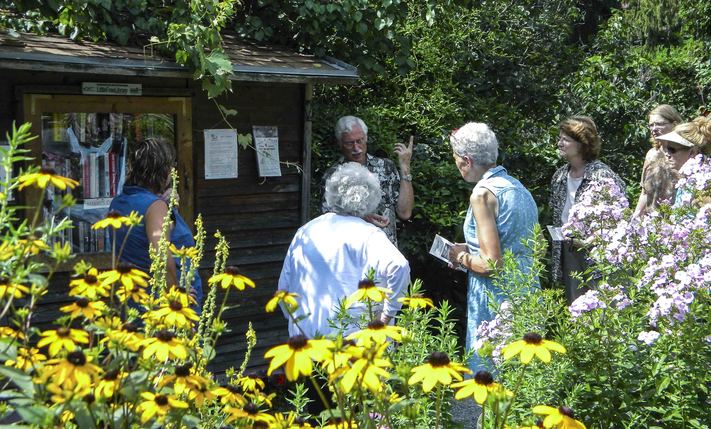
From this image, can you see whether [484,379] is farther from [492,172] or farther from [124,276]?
[492,172]

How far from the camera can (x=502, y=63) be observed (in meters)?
8.98

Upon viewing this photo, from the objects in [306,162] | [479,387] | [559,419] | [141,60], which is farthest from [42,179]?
[306,162]

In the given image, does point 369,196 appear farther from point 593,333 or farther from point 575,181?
point 575,181

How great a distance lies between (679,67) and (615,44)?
165 cm

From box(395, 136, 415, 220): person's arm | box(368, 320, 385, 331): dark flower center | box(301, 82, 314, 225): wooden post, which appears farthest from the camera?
box(301, 82, 314, 225): wooden post

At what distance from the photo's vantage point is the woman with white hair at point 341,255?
4.09m

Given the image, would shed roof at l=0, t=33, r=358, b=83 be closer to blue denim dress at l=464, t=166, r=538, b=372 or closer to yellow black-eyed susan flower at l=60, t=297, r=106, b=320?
blue denim dress at l=464, t=166, r=538, b=372

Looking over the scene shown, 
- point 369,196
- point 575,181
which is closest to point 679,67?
point 575,181

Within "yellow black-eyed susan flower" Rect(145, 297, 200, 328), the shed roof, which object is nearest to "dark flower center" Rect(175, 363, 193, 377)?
"yellow black-eyed susan flower" Rect(145, 297, 200, 328)

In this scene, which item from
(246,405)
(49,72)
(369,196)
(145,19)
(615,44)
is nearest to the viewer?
(246,405)

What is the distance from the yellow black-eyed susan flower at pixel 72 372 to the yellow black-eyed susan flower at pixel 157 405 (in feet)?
Result: 0.46

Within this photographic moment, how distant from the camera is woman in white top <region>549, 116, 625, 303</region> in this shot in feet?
20.9

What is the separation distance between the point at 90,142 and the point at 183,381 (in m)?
4.07

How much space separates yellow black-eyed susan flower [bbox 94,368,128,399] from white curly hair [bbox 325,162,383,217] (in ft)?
7.90
